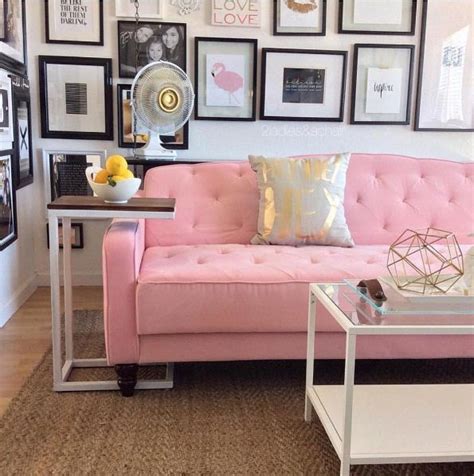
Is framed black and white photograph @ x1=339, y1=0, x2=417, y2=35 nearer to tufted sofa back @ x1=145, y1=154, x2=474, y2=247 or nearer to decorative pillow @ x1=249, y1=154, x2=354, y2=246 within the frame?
tufted sofa back @ x1=145, y1=154, x2=474, y2=247

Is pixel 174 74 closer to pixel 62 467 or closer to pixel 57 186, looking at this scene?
pixel 57 186

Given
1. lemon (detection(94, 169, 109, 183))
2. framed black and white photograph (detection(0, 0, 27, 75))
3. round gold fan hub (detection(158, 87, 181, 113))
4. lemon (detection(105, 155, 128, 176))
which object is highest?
framed black and white photograph (detection(0, 0, 27, 75))

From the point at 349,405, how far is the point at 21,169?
226cm

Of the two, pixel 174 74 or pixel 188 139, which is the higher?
pixel 174 74

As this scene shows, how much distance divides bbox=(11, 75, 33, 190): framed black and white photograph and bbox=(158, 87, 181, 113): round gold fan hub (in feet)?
2.44

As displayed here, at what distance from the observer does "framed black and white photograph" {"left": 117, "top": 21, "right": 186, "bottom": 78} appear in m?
3.07

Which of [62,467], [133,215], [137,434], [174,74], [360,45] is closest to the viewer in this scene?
[62,467]

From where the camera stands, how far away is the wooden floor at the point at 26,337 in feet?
6.92

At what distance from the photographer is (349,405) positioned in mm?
1399

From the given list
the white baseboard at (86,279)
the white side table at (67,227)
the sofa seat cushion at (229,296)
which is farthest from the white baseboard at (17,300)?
the sofa seat cushion at (229,296)

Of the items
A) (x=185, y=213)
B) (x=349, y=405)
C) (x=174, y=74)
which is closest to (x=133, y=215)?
(x=185, y=213)

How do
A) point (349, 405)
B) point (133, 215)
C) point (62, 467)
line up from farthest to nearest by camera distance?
1. point (133, 215)
2. point (62, 467)
3. point (349, 405)

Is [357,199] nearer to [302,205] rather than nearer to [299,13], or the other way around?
[302,205]

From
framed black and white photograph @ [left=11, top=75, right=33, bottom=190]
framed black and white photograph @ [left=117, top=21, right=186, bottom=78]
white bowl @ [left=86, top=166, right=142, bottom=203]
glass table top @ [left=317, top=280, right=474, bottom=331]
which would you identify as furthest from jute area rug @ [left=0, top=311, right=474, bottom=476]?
framed black and white photograph @ [left=117, top=21, right=186, bottom=78]
